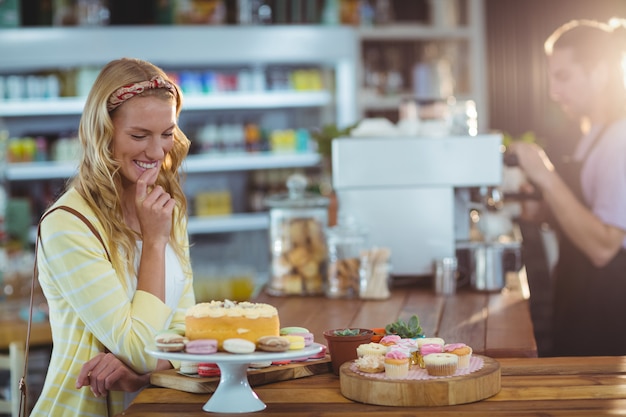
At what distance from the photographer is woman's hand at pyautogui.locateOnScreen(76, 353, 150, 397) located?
2008 millimetres

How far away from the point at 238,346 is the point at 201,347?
64 millimetres

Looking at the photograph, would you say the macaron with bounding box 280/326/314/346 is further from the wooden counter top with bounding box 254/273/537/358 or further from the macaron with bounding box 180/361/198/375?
the wooden counter top with bounding box 254/273/537/358

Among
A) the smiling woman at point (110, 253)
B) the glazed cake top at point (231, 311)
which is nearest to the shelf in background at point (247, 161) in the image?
the smiling woman at point (110, 253)

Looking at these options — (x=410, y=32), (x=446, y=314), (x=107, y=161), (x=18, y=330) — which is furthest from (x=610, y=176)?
(x=410, y=32)

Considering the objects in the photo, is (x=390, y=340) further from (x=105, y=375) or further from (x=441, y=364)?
(x=105, y=375)

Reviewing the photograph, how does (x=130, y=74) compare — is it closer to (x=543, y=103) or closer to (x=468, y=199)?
(x=468, y=199)

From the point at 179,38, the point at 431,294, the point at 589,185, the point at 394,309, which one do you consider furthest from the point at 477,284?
the point at 179,38

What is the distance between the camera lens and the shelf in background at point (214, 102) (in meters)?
6.07

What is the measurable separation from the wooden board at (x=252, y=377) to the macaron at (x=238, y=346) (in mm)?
224

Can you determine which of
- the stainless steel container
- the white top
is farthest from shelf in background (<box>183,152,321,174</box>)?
the stainless steel container

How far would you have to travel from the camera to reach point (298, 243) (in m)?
3.41

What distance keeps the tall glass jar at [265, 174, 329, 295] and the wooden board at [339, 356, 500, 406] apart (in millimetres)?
1587

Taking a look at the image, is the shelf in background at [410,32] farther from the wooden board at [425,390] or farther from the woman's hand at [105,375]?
the wooden board at [425,390]

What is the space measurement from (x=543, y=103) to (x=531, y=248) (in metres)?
1.93
